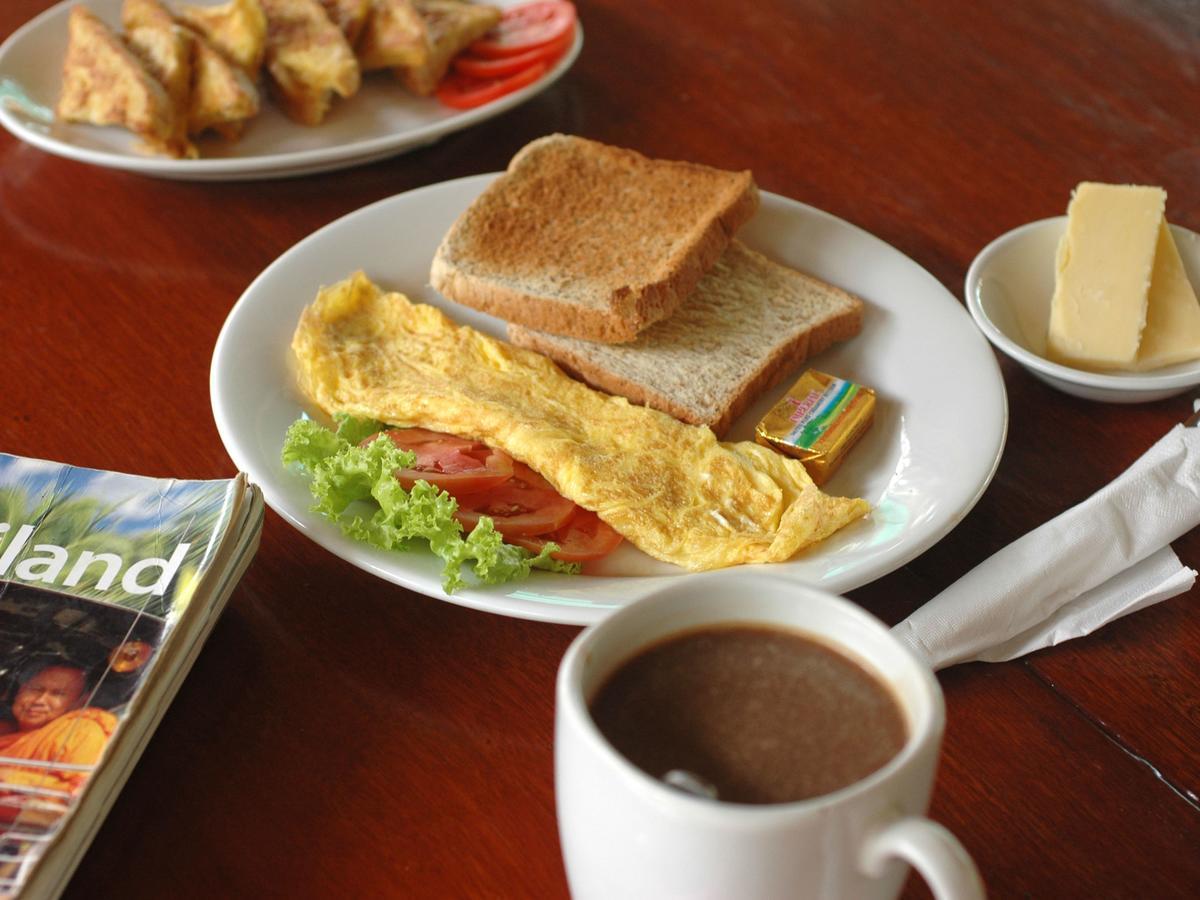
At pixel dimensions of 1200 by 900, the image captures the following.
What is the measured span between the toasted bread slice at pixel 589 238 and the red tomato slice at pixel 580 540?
1.47ft

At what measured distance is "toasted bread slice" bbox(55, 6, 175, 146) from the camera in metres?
2.30

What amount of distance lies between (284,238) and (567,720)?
1.57 m

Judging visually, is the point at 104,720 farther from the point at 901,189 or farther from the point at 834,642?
the point at 901,189

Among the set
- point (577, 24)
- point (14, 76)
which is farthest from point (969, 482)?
point (14, 76)

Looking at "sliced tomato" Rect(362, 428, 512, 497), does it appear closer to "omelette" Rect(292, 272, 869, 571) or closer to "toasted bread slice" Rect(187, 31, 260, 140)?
"omelette" Rect(292, 272, 869, 571)

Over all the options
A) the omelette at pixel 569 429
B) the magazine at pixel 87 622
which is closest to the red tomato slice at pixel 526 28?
the omelette at pixel 569 429

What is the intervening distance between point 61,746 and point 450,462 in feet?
2.08

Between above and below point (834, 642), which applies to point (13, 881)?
below

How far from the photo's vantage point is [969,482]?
1.57 meters

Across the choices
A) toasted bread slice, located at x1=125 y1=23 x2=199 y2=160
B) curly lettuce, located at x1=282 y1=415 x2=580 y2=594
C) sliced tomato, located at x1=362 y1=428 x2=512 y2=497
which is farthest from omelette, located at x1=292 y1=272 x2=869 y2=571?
toasted bread slice, located at x1=125 y1=23 x2=199 y2=160

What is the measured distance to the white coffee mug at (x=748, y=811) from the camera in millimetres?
834

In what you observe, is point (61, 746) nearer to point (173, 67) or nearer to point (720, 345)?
point (720, 345)

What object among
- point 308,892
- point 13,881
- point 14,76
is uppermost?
point 14,76

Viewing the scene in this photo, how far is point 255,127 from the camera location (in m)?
2.49
